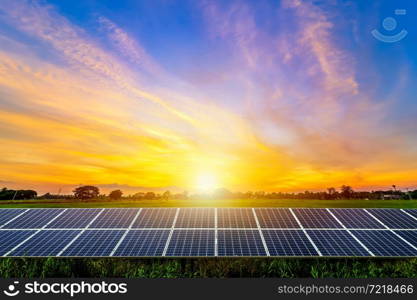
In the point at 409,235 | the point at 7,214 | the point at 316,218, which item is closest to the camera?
the point at 409,235

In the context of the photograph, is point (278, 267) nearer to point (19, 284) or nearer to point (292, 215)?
point (292, 215)

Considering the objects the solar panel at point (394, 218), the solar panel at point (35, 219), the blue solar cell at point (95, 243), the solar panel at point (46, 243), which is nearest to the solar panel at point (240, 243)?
the blue solar cell at point (95, 243)

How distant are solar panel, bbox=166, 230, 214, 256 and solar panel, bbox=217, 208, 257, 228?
47.4 inches

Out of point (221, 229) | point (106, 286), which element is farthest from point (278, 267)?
point (106, 286)

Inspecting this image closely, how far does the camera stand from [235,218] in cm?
1866

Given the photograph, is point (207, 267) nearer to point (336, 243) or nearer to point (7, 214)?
point (336, 243)

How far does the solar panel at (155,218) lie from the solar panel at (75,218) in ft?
8.59

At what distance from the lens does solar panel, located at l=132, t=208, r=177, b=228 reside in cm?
1791

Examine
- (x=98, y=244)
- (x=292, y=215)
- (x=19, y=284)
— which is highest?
(x=292, y=215)

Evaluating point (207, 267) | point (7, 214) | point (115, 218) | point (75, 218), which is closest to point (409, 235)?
point (207, 267)

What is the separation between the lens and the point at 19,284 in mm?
12312

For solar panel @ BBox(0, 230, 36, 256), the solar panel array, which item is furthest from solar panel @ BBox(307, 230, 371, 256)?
solar panel @ BBox(0, 230, 36, 256)

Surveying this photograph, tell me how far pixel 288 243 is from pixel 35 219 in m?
13.0

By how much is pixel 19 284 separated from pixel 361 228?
14.8 m
